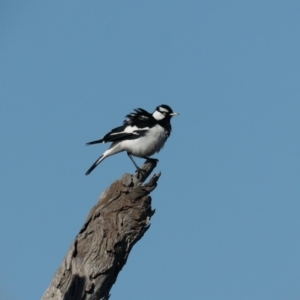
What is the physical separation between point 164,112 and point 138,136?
1.33 metres

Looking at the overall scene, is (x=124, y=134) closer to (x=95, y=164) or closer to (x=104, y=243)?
(x=95, y=164)

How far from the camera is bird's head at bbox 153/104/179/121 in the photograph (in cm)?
1548

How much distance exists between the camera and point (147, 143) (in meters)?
14.4

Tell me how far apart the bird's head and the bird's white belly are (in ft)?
2.45

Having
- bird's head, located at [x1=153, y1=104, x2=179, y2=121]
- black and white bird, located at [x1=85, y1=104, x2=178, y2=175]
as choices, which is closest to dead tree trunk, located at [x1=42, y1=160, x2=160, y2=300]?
black and white bird, located at [x1=85, y1=104, x2=178, y2=175]

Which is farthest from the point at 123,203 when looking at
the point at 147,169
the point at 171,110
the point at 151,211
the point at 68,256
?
the point at 171,110

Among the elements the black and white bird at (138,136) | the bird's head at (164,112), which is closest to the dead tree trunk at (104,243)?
the black and white bird at (138,136)

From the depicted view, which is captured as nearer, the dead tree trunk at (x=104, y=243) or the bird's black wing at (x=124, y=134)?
the dead tree trunk at (x=104, y=243)

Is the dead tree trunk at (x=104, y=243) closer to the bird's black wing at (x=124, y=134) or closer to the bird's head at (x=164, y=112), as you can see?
the bird's black wing at (x=124, y=134)

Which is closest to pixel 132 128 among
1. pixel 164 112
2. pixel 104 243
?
pixel 164 112

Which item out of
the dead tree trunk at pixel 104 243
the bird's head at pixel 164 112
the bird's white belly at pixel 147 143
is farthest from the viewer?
the bird's head at pixel 164 112

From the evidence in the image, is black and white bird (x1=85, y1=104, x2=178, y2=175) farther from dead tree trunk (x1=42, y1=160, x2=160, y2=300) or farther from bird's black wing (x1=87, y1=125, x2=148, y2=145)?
dead tree trunk (x1=42, y1=160, x2=160, y2=300)

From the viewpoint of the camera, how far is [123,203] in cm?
838

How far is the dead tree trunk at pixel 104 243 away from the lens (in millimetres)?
7598
